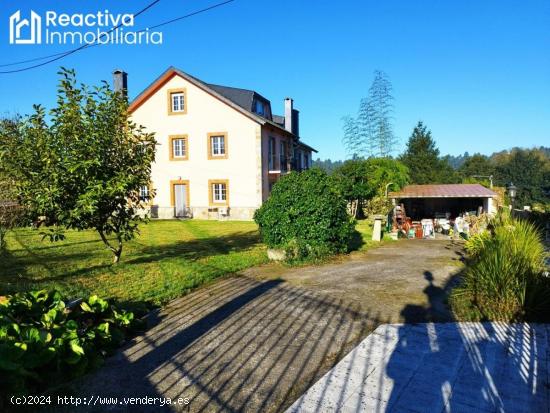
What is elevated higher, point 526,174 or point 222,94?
point 222,94

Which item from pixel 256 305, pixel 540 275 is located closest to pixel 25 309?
pixel 256 305

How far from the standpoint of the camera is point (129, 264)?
9.37m

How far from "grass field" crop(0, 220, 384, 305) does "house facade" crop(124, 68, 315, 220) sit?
9.03m

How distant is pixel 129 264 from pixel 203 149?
614 inches

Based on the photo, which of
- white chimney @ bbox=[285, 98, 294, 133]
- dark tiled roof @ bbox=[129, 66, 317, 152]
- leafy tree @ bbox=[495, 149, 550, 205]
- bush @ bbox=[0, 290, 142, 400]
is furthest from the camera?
leafy tree @ bbox=[495, 149, 550, 205]

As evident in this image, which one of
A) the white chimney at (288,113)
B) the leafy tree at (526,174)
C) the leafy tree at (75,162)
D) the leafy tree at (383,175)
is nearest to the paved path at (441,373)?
the leafy tree at (75,162)

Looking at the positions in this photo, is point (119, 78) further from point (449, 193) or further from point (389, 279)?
point (389, 279)

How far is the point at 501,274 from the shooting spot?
573 centimetres

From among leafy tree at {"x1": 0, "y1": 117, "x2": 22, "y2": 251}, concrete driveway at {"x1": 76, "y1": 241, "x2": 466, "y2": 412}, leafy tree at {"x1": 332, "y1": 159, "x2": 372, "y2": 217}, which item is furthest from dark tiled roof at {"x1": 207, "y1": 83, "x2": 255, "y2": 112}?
concrete driveway at {"x1": 76, "y1": 241, "x2": 466, "y2": 412}

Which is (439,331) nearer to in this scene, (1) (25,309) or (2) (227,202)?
(1) (25,309)

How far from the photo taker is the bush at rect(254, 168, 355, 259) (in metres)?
9.83

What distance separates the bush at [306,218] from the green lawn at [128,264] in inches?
38.3

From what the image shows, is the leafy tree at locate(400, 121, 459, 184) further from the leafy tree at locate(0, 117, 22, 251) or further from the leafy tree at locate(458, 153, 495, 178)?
the leafy tree at locate(0, 117, 22, 251)

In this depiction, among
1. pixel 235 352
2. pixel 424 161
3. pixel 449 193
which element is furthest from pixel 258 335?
pixel 424 161
